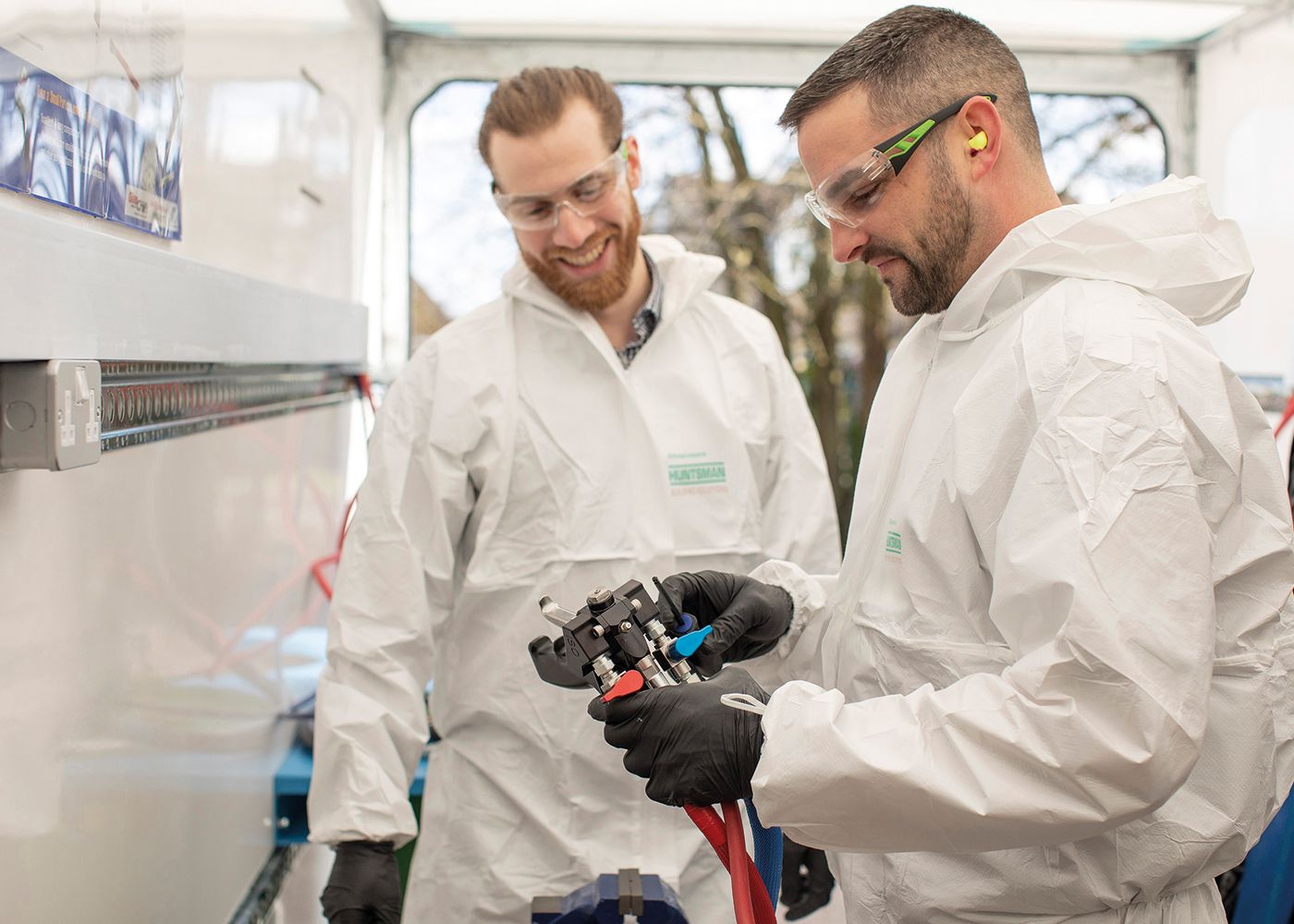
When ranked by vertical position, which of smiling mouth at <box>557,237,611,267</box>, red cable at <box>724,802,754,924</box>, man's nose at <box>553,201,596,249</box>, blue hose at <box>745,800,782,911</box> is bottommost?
blue hose at <box>745,800,782,911</box>

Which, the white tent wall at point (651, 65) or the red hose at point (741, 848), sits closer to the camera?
the red hose at point (741, 848)

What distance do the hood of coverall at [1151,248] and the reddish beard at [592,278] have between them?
0.78 m

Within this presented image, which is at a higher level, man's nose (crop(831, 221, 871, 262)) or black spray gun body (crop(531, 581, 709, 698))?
man's nose (crop(831, 221, 871, 262))

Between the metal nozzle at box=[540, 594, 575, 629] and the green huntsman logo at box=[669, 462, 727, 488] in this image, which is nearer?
the metal nozzle at box=[540, 594, 575, 629]

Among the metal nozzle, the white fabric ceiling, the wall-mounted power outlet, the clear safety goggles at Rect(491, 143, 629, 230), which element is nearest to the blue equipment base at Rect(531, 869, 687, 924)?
the metal nozzle

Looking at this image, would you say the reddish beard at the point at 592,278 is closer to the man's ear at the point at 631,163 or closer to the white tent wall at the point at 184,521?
the man's ear at the point at 631,163

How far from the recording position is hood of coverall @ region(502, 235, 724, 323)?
174cm

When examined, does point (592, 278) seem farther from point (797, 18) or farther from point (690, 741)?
point (797, 18)

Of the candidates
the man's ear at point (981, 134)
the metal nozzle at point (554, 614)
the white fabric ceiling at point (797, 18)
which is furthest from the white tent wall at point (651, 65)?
the metal nozzle at point (554, 614)

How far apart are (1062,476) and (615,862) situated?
1005 mm

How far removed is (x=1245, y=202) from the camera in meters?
2.88

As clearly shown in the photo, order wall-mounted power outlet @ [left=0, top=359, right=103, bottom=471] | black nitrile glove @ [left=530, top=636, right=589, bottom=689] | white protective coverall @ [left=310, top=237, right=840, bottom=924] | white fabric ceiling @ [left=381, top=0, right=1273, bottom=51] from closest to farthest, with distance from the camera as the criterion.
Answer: wall-mounted power outlet @ [left=0, top=359, right=103, bottom=471] < black nitrile glove @ [left=530, top=636, right=589, bottom=689] < white protective coverall @ [left=310, top=237, right=840, bottom=924] < white fabric ceiling @ [left=381, top=0, right=1273, bottom=51]

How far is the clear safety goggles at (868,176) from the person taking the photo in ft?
3.60

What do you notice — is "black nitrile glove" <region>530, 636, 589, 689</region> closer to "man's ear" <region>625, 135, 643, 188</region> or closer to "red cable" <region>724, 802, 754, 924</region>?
"red cable" <region>724, 802, 754, 924</region>
